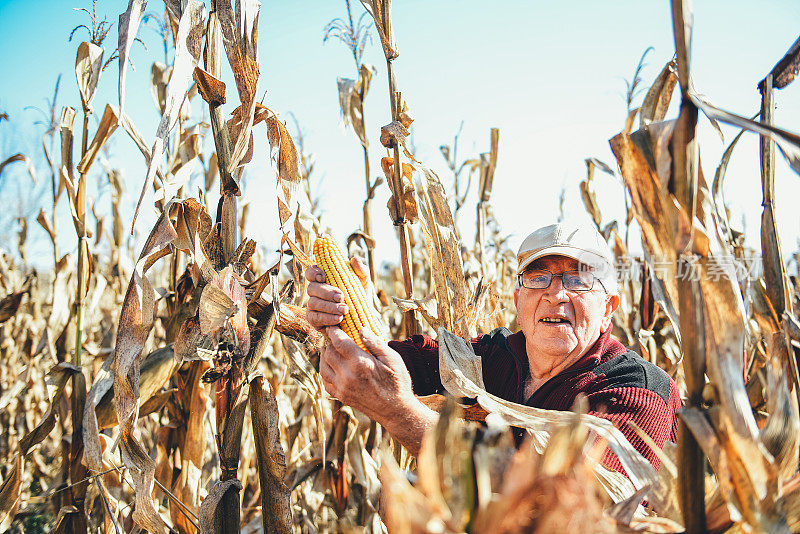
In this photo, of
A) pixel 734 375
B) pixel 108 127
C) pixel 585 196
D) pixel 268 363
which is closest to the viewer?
pixel 734 375

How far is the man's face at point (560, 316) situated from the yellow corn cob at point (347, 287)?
78cm

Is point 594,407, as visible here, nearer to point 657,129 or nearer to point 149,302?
point 657,129

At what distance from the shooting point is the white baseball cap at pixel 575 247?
2.16 metres

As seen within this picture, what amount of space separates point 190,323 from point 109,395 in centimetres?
51

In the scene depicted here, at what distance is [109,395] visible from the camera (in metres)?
1.82

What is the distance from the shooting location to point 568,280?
2.18 meters

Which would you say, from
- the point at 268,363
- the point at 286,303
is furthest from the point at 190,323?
the point at 268,363

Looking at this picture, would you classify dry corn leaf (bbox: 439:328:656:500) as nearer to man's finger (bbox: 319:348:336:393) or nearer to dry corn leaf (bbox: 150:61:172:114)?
man's finger (bbox: 319:348:336:393)

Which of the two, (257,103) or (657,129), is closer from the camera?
(657,129)

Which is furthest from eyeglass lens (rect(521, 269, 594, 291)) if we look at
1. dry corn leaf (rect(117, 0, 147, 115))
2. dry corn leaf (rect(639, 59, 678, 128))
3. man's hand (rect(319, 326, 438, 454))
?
dry corn leaf (rect(117, 0, 147, 115))

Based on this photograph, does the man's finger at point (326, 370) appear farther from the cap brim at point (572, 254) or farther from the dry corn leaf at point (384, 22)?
the dry corn leaf at point (384, 22)

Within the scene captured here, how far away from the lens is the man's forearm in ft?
4.88

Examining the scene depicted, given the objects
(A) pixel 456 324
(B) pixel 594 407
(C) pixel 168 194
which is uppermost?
(C) pixel 168 194

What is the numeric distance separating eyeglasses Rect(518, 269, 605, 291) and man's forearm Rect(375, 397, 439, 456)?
0.93 metres
